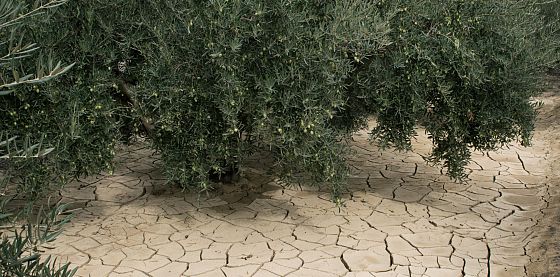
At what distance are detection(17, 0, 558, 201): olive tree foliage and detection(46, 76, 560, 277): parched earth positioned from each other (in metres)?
0.44

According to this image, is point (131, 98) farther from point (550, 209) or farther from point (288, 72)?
point (550, 209)

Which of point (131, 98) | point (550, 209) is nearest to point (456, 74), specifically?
point (550, 209)

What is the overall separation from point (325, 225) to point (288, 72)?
4.52 ft

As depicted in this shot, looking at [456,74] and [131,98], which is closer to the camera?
[131,98]

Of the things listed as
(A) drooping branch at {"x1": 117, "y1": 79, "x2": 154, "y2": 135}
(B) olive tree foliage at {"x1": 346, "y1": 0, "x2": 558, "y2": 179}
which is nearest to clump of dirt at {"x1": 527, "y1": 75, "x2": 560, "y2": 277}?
(B) olive tree foliage at {"x1": 346, "y1": 0, "x2": 558, "y2": 179}

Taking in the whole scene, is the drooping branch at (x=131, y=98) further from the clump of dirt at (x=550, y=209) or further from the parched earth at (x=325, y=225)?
the clump of dirt at (x=550, y=209)

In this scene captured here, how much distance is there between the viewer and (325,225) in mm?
5172

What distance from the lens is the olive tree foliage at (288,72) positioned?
437cm

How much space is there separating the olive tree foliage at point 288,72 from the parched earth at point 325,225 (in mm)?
→ 440

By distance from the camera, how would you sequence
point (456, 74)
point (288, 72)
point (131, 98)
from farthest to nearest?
point (456, 74) < point (131, 98) < point (288, 72)

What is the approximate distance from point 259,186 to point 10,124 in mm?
2275

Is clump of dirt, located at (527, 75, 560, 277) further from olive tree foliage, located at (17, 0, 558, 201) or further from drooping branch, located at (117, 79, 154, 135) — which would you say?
drooping branch, located at (117, 79, 154, 135)

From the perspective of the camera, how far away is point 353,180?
6180 mm

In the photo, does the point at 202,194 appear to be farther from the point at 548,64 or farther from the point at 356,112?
the point at 548,64
